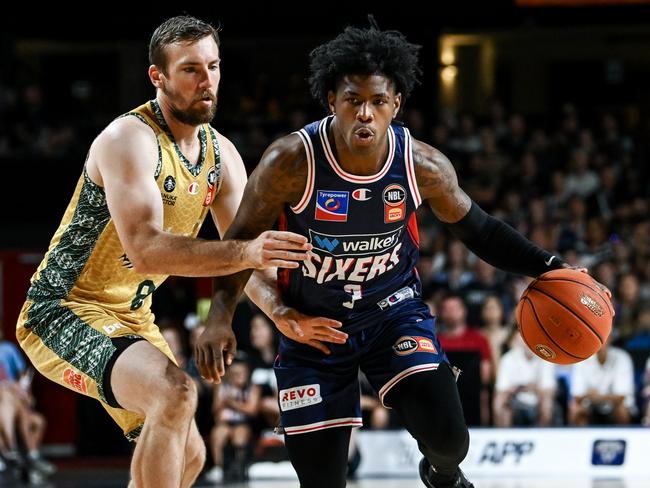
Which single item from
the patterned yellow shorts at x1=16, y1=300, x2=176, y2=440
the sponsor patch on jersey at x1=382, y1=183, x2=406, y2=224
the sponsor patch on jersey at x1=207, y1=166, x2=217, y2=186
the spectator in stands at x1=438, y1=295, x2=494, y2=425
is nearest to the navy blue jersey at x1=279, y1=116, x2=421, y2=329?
the sponsor patch on jersey at x1=382, y1=183, x2=406, y2=224

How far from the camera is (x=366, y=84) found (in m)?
4.18

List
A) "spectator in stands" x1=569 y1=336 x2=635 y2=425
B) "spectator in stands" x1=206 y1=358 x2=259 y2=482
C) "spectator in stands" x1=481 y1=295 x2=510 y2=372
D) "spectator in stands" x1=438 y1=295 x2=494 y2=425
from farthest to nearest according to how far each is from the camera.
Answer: "spectator in stands" x1=481 y1=295 x2=510 y2=372, "spectator in stands" x1=438 y1=295 x2=494 y2=425, "spectator in stands" x1=569 y1=336 x2=635 y2=425, "spectator in stands" x1=206 y1=358 x2=259 y2=482

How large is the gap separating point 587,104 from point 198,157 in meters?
13.1

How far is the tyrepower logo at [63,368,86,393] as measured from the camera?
4.25m

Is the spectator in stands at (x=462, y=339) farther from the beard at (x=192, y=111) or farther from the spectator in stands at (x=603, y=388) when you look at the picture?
the beard at (x=192, y=111)

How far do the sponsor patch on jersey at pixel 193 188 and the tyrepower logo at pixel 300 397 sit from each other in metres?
0.91

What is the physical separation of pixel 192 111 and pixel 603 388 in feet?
18.2

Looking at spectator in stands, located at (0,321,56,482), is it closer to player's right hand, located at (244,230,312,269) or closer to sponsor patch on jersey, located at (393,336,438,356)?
sponsor patch on jersey, located at (393,336,438,356)

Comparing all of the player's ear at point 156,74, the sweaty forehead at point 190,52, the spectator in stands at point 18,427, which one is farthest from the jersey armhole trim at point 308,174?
the spectator in stands at point 18,427

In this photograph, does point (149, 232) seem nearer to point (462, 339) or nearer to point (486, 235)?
point (486, 235)

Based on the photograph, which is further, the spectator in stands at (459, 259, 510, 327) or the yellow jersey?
the spectator in stands at (459, 259, 510, 327)

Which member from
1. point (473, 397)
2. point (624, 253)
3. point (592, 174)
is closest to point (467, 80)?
point (592, 174)

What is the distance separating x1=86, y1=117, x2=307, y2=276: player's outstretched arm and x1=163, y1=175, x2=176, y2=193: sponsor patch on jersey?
10cm

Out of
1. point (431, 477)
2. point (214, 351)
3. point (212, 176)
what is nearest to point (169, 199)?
point (212, 176)
